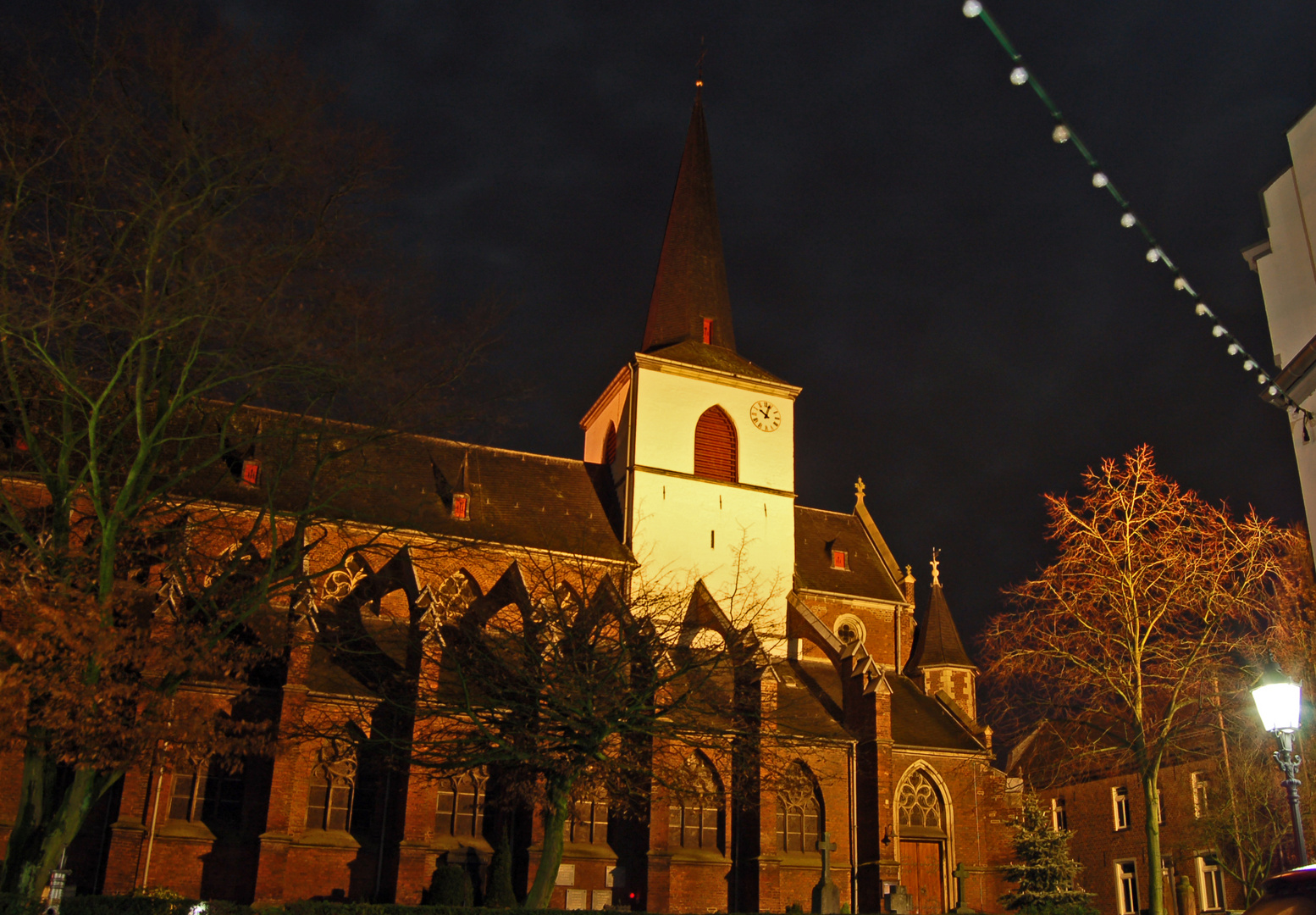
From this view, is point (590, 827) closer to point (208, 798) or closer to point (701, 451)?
point (208, 798)

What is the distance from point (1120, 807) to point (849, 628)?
12.5m

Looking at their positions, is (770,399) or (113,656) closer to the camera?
(113,656)

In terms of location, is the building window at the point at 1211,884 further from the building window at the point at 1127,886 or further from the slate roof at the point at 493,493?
the slate roof at the point at 493,493

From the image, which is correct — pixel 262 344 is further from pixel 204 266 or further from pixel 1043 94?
pixel 1043 94

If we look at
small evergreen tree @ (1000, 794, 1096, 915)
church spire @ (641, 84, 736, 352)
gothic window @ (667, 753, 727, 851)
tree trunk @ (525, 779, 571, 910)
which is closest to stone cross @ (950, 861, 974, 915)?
small evergreen tree @ (1000, 794, 1096, 915)

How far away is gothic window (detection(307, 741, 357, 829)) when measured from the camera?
22.0 meters

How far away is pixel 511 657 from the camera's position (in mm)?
19828

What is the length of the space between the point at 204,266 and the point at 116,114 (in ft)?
7.34

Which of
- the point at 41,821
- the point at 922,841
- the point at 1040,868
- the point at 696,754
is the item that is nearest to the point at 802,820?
the point at 922,841

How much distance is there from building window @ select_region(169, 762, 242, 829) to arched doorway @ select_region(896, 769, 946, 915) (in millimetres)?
15852

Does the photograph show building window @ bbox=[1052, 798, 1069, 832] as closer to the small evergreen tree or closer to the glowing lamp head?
the small evergreen tree

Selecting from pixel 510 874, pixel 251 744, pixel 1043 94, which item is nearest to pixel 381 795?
pixel 510 874

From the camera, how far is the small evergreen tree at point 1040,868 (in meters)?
26.2

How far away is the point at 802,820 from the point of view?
26312 mm
